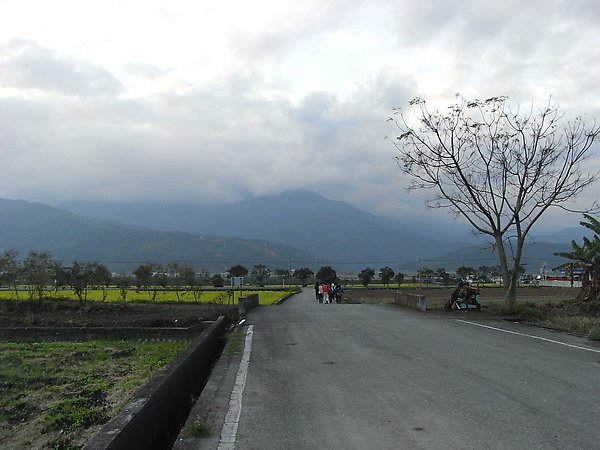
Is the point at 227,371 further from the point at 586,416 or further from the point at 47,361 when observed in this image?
the point at 47,361

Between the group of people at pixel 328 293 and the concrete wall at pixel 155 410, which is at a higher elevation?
the group of people at pixel 328 293

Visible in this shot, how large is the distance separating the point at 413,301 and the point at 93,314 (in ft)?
53.5

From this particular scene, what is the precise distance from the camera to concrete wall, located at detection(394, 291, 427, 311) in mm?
26594

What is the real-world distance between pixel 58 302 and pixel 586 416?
30525 millimetres

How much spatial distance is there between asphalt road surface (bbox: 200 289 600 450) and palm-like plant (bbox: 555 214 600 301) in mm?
9076

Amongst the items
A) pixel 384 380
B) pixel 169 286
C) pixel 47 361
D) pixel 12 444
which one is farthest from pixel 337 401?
pixel 169 286

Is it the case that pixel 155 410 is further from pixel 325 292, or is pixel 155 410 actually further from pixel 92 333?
pixel 325 292

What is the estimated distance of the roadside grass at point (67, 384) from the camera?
28.0 feet

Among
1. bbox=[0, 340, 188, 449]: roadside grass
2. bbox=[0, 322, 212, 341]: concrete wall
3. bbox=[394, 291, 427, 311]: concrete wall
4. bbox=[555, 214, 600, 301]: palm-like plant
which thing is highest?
bbox=[555, 214, 600, 301]: palm-like plant

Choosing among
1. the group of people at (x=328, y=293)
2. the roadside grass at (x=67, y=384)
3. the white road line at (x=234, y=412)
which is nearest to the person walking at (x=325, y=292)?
the group of people at (x=328, y=293)

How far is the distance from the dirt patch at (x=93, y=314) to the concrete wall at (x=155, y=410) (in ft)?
41.8

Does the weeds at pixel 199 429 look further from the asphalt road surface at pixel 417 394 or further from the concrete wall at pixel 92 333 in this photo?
the concrete wall at pixel 92 333

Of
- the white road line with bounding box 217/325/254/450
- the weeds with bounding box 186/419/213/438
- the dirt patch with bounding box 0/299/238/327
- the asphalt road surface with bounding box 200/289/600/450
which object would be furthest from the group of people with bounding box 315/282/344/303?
the weeds with bounding box 186/419/213/438

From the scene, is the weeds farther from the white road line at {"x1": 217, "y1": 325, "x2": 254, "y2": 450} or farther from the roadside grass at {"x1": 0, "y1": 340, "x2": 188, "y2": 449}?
the roadside grass at {"x1": 0, "y1": 340, "x2": 188, "y2": 449}
